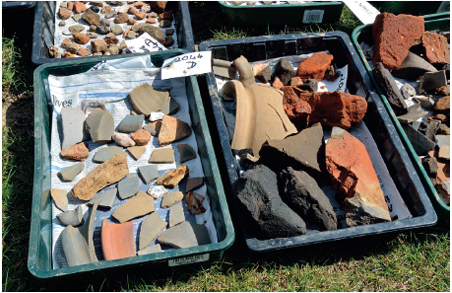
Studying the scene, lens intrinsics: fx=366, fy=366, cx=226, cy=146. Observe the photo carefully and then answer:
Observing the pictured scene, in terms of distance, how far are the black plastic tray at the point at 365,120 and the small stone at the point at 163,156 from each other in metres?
0.29

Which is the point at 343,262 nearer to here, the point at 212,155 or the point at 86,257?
the point at 212,155

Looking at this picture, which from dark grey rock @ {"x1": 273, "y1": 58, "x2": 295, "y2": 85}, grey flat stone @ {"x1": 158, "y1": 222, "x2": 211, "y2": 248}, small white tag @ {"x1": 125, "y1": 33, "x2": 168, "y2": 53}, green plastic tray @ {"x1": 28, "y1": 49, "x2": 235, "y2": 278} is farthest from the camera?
small white tag @ {"x1": 125, "y1": 33, "x2": 168, "y2": 53}

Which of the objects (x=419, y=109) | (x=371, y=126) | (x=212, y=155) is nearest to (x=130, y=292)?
(x=212, y=155)

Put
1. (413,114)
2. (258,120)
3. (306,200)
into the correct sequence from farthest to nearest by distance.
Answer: (413,114), (258,120), (306,200)

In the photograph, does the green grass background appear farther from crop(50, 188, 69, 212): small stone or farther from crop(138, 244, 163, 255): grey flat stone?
crop(50, 188, 69, 212): small stone

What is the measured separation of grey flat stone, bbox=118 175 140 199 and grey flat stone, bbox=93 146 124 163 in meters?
0.17

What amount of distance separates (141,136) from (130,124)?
10 cm

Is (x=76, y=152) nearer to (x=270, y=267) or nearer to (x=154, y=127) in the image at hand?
(x=154, y=127)

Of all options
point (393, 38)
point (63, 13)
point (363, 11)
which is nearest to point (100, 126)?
point (63, 13)

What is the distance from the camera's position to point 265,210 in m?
1.51

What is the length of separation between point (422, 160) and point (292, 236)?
0.90 m

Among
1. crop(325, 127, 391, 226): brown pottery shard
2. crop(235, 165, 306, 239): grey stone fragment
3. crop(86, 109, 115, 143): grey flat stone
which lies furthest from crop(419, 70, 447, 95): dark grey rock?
crop(86, 109, 115, 143): grey flat stone

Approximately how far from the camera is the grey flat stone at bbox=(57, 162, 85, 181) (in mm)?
1749

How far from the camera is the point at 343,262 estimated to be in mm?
1761
